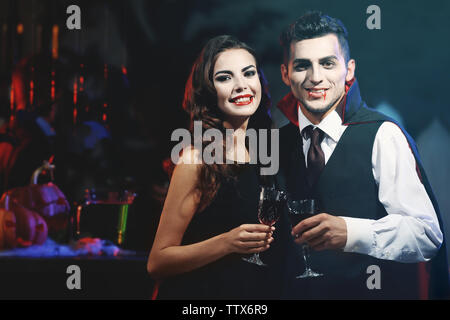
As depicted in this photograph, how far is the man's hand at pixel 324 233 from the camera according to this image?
2611mm

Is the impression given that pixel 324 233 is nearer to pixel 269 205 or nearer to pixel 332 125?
pixel 269 205

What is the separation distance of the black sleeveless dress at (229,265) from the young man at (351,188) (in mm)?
149

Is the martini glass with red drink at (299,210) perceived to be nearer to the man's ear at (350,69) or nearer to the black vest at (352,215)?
the black vest at (352,215)

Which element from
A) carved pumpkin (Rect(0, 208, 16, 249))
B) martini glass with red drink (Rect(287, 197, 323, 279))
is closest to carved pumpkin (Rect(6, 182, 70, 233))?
carved pumpkin (Rect(0, 208, 16, 249))

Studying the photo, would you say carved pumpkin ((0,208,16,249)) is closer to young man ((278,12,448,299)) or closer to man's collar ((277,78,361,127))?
young man ((278,12,448,299))

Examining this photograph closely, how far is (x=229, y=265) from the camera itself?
261 centimetres

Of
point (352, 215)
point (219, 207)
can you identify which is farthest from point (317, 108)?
point (219, 207)

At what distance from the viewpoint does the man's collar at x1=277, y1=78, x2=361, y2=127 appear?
2734 millimetres

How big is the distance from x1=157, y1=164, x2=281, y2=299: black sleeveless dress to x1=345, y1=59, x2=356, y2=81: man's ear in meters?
0.77

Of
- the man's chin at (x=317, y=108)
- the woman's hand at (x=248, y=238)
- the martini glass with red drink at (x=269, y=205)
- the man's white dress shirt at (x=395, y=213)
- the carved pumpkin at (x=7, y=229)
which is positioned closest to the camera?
the martini glass with red drink at (x=269, y=205)

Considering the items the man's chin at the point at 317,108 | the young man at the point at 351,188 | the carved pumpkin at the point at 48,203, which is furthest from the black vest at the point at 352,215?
the carved pumpkin at the point at 48,203

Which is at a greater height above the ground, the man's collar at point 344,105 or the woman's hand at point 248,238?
the man's collar at point 344,105

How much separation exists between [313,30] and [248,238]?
48.5 inches
